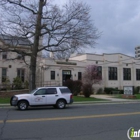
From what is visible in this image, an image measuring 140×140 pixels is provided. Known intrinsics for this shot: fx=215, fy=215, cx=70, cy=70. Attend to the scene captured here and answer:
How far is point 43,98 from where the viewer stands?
16.4m

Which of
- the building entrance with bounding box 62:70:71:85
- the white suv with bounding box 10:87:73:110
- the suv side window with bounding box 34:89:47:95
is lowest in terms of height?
the white suv with bounding box 10:87:73:110

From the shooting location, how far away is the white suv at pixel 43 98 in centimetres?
1593

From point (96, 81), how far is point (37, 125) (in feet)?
97.3

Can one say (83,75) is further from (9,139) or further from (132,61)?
(9,139)

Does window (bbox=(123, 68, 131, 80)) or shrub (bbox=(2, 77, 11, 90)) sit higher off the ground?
window (bbox=(123, 68, 131, 80))

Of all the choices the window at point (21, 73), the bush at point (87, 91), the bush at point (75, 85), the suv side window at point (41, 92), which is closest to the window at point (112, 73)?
the bush at point (75, 85)

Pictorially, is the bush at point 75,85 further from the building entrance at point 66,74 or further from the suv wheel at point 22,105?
the suv wheel at point 22,105

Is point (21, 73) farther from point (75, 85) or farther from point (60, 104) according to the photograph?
point (60, 104)

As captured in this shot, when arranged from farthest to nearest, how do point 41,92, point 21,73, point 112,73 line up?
point 112,73
point 21,73
point 41,92

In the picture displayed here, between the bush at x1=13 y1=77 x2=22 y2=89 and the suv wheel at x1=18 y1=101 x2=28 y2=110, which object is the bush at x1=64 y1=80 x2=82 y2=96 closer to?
the bush at x1=13 y1=77 x2=22 y2=89

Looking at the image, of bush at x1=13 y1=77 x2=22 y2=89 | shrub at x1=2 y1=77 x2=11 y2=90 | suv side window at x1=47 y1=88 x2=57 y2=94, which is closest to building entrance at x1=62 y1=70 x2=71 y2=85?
bush at x1=13 y1=77 x2=22 y2=89

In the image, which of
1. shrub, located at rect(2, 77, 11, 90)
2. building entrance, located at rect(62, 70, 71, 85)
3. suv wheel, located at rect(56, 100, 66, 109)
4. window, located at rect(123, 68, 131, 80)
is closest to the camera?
suv wheel, located at rect(56, 100, 66, 109)

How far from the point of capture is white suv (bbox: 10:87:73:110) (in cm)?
1593

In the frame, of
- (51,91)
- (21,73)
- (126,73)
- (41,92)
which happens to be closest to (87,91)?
(51,91)
